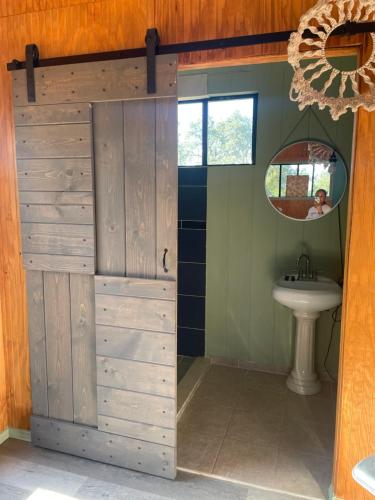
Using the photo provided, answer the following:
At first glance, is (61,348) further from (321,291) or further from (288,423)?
(321,291)

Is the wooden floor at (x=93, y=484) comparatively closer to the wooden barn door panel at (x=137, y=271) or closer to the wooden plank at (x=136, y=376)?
the wooden barn door panel at (x=137, y=271)

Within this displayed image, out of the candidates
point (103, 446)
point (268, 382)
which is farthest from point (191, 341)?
point (103, 446)

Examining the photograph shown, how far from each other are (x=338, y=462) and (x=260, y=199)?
6.31ft

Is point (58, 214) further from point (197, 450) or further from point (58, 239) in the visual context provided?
point (197, 450)

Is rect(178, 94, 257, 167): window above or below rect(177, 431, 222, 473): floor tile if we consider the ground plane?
above

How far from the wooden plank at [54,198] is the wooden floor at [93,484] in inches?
57.5

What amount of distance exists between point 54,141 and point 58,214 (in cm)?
38

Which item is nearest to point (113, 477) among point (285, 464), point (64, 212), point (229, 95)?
point (285, 464)

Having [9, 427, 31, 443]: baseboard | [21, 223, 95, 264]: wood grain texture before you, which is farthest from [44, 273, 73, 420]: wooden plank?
[9, 427, 31, 443]: baseboard

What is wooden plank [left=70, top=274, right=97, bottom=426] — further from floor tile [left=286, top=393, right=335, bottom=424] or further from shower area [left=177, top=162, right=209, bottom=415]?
floor tile [left=286, top=393, right=335, bottom=424]

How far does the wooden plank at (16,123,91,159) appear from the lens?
1923 mm

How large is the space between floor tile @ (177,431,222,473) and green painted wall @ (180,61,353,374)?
3.46 feet

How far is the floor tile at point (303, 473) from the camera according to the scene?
194 cm

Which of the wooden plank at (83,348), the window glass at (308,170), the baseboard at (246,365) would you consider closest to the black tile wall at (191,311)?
the baseboard at (246,365)
